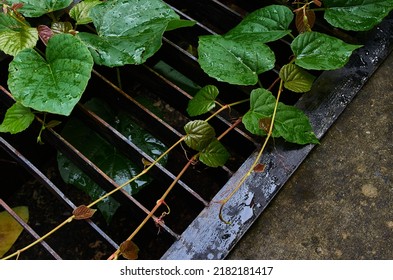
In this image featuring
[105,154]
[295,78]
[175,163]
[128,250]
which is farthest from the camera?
[175,163]

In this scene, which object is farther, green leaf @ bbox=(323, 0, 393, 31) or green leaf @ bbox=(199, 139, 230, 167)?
green leaf @ bbox=(323, 0, 393, 31)

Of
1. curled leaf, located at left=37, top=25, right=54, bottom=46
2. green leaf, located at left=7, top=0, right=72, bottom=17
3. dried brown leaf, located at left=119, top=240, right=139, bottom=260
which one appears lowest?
dried brown leaf, located at left=119, top=240, right=139, bottom=260

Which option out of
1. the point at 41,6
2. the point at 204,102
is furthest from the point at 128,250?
the point at 41,6

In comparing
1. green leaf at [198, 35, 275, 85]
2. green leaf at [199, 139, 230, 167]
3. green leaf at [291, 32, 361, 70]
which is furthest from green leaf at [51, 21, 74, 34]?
green leaf at [291, 32, 361, 70]

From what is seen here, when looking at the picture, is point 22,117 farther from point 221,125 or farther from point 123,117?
point 221,125

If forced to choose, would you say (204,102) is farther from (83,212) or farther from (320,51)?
(83,212)

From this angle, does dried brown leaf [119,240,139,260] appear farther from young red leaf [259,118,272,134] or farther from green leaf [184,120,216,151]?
young red leaf [259,118,272,134]
